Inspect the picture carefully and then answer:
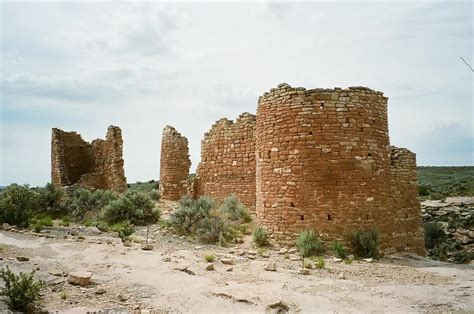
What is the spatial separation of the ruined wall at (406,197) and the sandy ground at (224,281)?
1479mm

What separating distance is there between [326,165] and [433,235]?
15.5 meters

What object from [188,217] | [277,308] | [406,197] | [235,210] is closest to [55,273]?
[277,308]

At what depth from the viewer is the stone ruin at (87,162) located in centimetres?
1944

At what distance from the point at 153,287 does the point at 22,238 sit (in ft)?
18.7

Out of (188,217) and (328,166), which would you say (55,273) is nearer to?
(188,217)

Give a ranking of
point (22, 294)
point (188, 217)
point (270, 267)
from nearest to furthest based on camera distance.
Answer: point (22, 294), point (270, 267), point (188, 217)

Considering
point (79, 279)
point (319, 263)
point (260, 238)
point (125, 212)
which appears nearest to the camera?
point (79, 279)

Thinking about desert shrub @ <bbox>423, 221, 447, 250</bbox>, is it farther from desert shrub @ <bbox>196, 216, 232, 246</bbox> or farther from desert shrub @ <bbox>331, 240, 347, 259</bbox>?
desert shrub @ <bbox>196, 216, 232, 246</bbox>

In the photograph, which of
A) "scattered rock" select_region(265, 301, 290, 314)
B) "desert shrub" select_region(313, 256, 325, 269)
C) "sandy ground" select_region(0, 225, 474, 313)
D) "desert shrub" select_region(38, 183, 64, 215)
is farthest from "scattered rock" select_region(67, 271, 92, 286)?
"desert shrub" select_region(38, 183, 64, 215)

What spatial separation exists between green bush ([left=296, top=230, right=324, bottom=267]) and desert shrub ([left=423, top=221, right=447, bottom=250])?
14787 millimetres

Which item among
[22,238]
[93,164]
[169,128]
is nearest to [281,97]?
[22,238]

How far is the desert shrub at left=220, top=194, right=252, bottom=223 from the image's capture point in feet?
43.8

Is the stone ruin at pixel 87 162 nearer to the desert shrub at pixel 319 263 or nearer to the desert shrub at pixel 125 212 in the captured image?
the desert shrub at pixel 125 212

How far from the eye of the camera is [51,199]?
1766 cm
